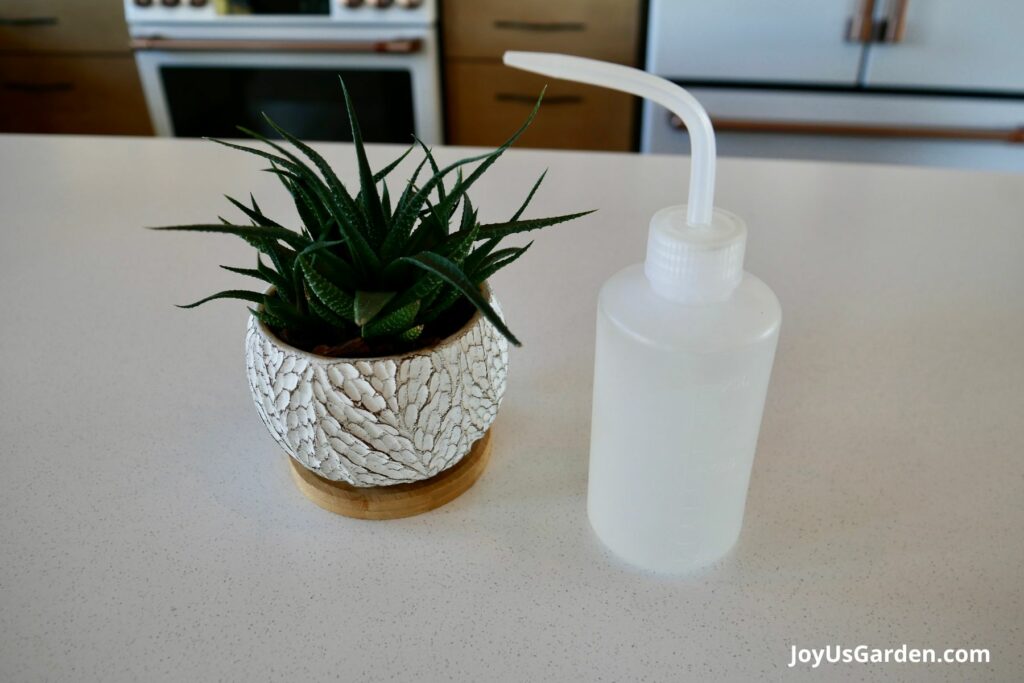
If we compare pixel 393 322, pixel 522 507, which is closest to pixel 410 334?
pixel 393 322

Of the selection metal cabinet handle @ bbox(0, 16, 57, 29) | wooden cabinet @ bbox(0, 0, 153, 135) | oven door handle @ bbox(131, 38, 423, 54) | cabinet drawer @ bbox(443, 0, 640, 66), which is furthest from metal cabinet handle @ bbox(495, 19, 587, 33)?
metal cabinet handle @ bbox(0, 16, 57, 29)

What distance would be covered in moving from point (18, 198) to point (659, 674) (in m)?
0.88

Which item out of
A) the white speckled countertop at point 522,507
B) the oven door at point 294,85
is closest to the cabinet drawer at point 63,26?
the oven door at point 294,85

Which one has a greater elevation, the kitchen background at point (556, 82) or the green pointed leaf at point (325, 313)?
the green pointed leaf at point (325, 313)

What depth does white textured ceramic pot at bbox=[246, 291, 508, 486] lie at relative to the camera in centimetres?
39

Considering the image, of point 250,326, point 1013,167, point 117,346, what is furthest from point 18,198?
point 1013,167

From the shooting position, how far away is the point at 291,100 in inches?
80.7

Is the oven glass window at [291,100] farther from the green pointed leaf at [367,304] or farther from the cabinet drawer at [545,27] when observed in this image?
the green pointed leaf at [367,304]

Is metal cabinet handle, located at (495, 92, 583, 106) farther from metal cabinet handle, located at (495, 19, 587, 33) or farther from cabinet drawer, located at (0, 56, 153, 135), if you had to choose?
cabinet drawer, located at (0, 56, 153, 135)

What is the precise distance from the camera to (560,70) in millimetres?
342

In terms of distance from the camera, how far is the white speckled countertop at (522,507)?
0.39 m

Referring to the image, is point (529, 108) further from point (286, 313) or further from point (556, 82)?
point (286, 313)

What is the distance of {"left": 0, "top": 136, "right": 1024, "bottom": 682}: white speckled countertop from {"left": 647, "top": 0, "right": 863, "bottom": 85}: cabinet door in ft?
3.83

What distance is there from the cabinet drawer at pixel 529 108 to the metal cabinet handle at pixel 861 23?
53cm
